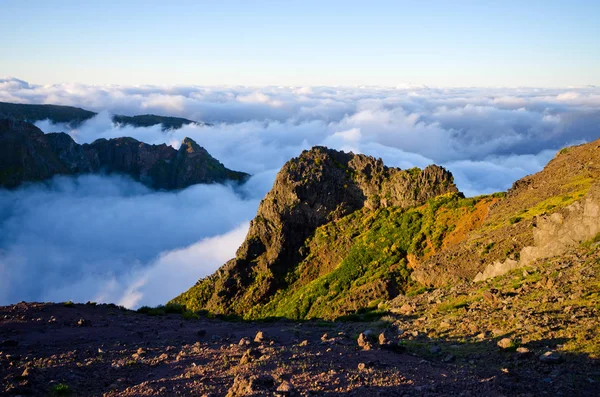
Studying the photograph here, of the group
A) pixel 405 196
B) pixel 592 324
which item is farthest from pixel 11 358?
pixel 405 196

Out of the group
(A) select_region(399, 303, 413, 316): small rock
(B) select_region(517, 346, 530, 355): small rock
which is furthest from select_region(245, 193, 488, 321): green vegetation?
(B) select_region(517, 346, 530, 355): small rock

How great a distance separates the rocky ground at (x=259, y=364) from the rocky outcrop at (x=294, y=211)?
33124mm

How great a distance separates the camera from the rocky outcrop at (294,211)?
176 ft

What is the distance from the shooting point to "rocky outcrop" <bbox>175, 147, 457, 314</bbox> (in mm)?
53625

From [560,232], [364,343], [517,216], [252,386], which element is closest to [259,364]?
[252,386]

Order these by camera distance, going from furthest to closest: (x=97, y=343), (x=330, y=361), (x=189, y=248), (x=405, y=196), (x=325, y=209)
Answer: (x=189, y=248)
(x=325, y=209)
(x=405, y=196)
(x=97, y=343)
(x=330, y=361)

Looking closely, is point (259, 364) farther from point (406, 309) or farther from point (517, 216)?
point (517, 216)

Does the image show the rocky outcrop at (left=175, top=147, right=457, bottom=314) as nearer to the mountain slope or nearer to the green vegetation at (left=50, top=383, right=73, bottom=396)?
the mountain slope

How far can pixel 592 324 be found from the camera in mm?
15539

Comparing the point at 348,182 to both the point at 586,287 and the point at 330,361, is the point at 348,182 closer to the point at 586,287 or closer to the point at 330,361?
the point at 586,287

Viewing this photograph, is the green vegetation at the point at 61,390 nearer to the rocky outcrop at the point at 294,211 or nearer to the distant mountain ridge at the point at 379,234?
the distant mountain ridge at the point at 379,234

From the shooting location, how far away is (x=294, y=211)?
56.7 meters

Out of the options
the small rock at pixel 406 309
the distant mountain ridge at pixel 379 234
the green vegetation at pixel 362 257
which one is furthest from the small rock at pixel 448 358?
the green vegetation at pixel 362 257

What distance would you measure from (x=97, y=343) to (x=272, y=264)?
36423 millimetres
